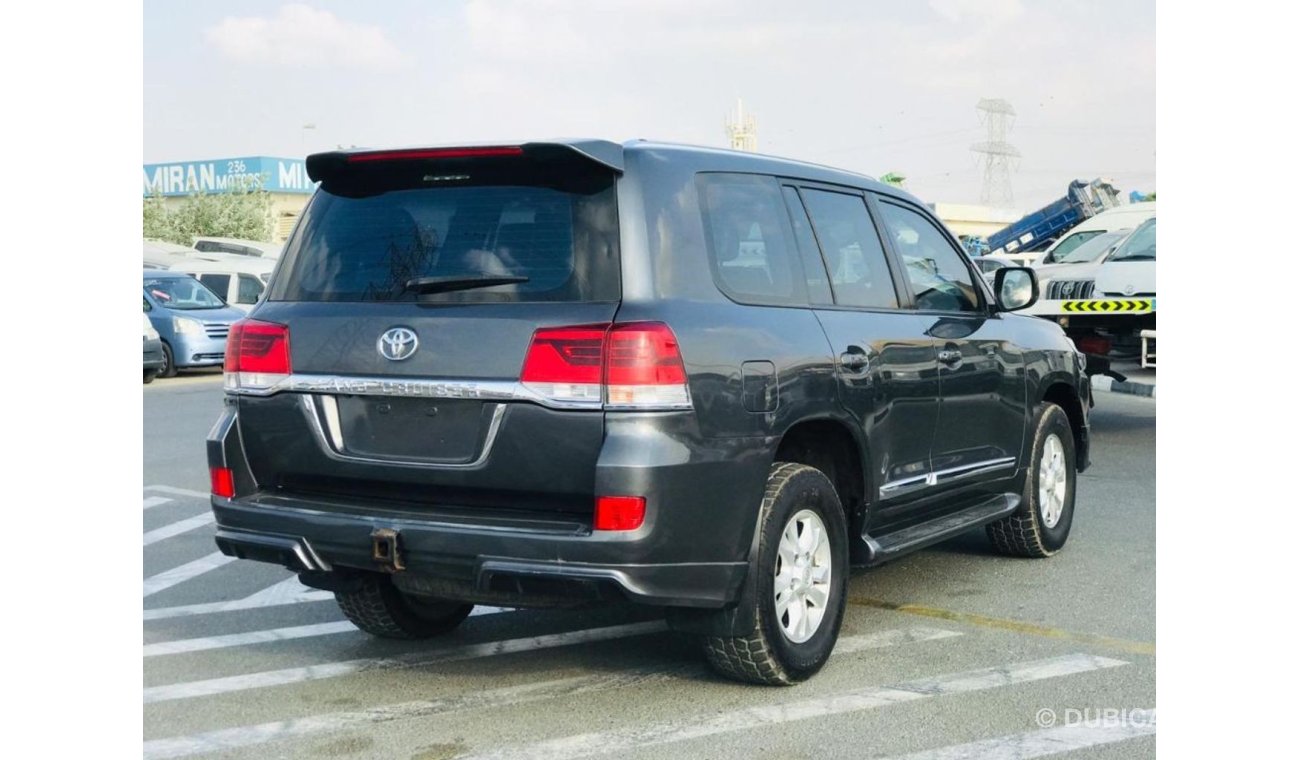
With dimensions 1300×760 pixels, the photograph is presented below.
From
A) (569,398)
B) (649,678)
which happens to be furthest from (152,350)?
(569,398)

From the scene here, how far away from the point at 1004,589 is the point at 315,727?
341 centimetres

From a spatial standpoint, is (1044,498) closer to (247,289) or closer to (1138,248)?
(1138,248)

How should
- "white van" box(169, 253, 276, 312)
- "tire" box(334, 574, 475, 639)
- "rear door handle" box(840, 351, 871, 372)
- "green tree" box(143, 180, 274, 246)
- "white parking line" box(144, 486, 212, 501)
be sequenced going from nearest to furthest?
"rear door handle" box(840, 351, 871, 372), "tire" box(334, 574, 475, 639), "white parking line" box(144, 486, 212, 501), "white van" box(169, 253, 276, 312), "green tree" box(143, 180, 274, 246)

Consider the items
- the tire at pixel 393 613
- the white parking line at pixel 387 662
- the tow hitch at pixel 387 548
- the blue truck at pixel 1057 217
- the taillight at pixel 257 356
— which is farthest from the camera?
the blue truck at pixel 1057 217

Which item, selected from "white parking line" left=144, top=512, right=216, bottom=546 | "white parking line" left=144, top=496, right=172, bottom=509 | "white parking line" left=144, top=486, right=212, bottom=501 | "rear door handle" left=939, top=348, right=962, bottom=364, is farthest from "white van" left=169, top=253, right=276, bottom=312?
"rear door handle" left=939, top=348, right=962, bottom=364

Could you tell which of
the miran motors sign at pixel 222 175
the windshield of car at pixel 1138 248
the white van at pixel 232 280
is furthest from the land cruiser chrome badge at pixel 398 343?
the miran motors sign at pixel 222 175

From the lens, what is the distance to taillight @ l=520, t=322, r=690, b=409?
4.43 m

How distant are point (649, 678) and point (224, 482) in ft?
5.43

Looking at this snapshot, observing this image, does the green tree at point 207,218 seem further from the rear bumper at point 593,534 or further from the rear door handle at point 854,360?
the rear bumper at point 593,534

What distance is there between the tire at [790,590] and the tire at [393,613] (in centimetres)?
131

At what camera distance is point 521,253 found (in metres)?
4.71

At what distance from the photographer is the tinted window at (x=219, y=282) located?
2617cm

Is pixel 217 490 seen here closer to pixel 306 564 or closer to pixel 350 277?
pixel 306 564

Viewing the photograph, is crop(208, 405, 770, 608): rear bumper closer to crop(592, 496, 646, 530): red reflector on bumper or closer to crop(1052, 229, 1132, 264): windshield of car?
crop(592, 496, 646, 530): red reflector on bumper
